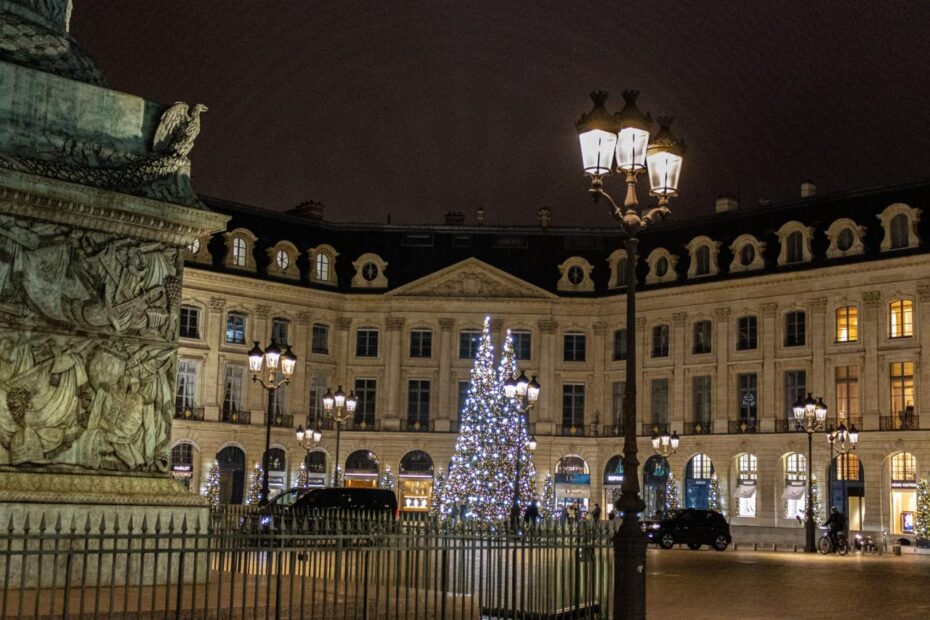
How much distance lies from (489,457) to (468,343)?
79.2ft

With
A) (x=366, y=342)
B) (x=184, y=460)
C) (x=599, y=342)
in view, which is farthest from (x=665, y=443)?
(x=184, y=460)

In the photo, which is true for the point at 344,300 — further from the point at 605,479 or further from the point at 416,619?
the point at 416,619

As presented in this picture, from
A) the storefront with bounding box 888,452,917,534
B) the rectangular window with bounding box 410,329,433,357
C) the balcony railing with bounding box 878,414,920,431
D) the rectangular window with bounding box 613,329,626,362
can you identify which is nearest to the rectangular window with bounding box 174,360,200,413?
the rectangular window with bounding box 410,329,433,357

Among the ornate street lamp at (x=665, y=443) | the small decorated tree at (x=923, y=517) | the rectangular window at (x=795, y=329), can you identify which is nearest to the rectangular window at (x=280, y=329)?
the ornate street lamp at (x=665, y=443)

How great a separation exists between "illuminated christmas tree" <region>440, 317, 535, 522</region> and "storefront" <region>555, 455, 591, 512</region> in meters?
20.3

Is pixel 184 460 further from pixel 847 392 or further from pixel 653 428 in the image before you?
pixel 847 392

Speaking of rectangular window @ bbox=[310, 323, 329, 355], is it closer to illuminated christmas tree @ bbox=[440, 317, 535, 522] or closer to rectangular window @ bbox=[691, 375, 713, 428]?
rectangular window @ bbox=[691, 375, 713, 428]

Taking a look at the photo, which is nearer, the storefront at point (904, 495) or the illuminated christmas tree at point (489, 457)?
the illuminated christmas tree at point (489, 457)

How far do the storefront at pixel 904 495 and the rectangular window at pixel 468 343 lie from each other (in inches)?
839

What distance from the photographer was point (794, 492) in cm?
5531

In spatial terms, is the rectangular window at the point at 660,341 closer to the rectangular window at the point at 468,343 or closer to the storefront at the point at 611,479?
the storefront at the point at 611,479

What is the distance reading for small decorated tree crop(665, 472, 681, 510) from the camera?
190 ft

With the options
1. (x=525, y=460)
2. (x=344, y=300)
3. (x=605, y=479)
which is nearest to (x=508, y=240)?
(x=344, y=300)

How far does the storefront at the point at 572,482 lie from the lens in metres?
63.0
